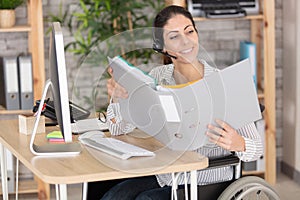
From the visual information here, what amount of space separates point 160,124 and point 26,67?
1.93 m

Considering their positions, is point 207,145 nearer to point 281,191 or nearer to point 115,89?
point 115,89

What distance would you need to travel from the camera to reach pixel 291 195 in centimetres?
451

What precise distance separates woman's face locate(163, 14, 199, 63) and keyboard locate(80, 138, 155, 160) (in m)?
0.39

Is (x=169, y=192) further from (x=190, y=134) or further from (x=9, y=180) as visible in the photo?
(x=9, y=180)

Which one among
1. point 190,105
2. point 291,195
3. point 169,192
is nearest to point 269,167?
point 291,195

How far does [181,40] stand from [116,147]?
469 millimetres

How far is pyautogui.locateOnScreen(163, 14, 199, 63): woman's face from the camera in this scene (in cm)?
274

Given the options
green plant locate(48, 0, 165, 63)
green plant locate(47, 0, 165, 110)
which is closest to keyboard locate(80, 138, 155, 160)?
green plant locate(47, 0, 165, 110)

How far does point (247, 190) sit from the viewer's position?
280 centimetres

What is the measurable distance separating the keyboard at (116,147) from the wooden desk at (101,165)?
2 cm

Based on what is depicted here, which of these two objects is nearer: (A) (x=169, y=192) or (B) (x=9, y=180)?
(A) (x=169, y=192)

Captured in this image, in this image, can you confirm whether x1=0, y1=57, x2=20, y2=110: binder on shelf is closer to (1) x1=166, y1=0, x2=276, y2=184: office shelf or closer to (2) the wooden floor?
(2) the wooden floor

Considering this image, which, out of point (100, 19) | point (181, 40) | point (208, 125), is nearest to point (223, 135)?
point (208, 125)

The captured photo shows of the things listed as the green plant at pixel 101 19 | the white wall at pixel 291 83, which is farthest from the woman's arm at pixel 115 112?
the white wall at pixel 291 83
